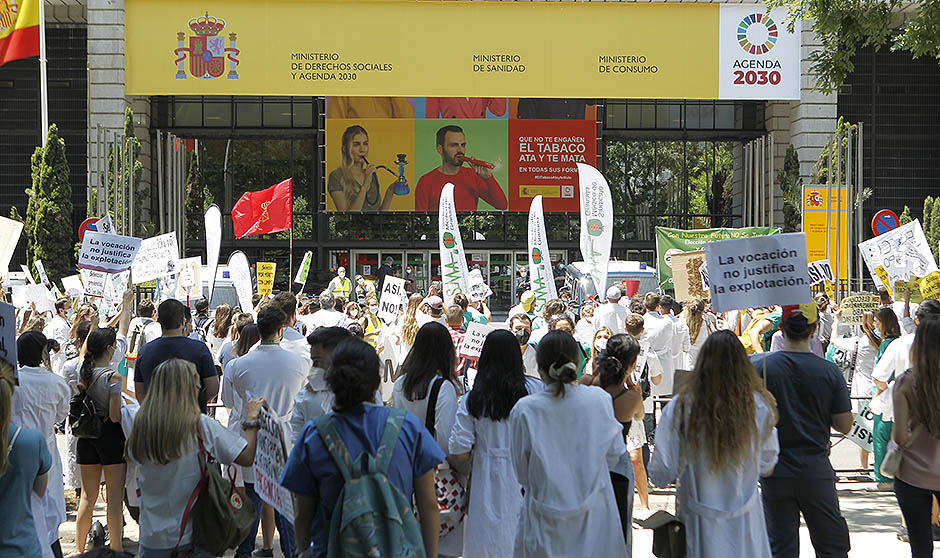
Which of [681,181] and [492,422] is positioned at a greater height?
[681,181]

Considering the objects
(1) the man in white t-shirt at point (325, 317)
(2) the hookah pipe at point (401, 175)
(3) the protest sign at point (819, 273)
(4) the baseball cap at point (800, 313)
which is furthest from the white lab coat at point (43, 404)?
(2) the hookah pipe at point (401, 175)

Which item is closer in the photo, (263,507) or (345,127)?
(263,507)

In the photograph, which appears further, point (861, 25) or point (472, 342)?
point (861, 25)

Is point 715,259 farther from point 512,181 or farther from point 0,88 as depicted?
point 0,88

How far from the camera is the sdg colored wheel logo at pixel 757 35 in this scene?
27.9 metres

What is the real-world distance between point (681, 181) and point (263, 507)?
32759mm

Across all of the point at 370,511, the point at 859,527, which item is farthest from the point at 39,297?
the point at 370,511

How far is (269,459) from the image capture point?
15.8 ft

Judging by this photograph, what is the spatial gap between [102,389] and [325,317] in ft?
19.5

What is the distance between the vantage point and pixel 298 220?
37.2 m

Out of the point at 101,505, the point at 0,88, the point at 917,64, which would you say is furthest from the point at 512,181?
the point at 101,505

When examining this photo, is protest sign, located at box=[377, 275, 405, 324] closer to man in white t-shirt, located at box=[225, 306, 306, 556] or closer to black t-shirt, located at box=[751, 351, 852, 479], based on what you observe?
man in white t-shirt, located at box=[225, 306, 306, 556]

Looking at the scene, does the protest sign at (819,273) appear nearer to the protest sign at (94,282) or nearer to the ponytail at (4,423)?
the protest sign at (94,282)

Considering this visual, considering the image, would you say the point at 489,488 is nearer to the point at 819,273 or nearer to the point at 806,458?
the point at 806,458
